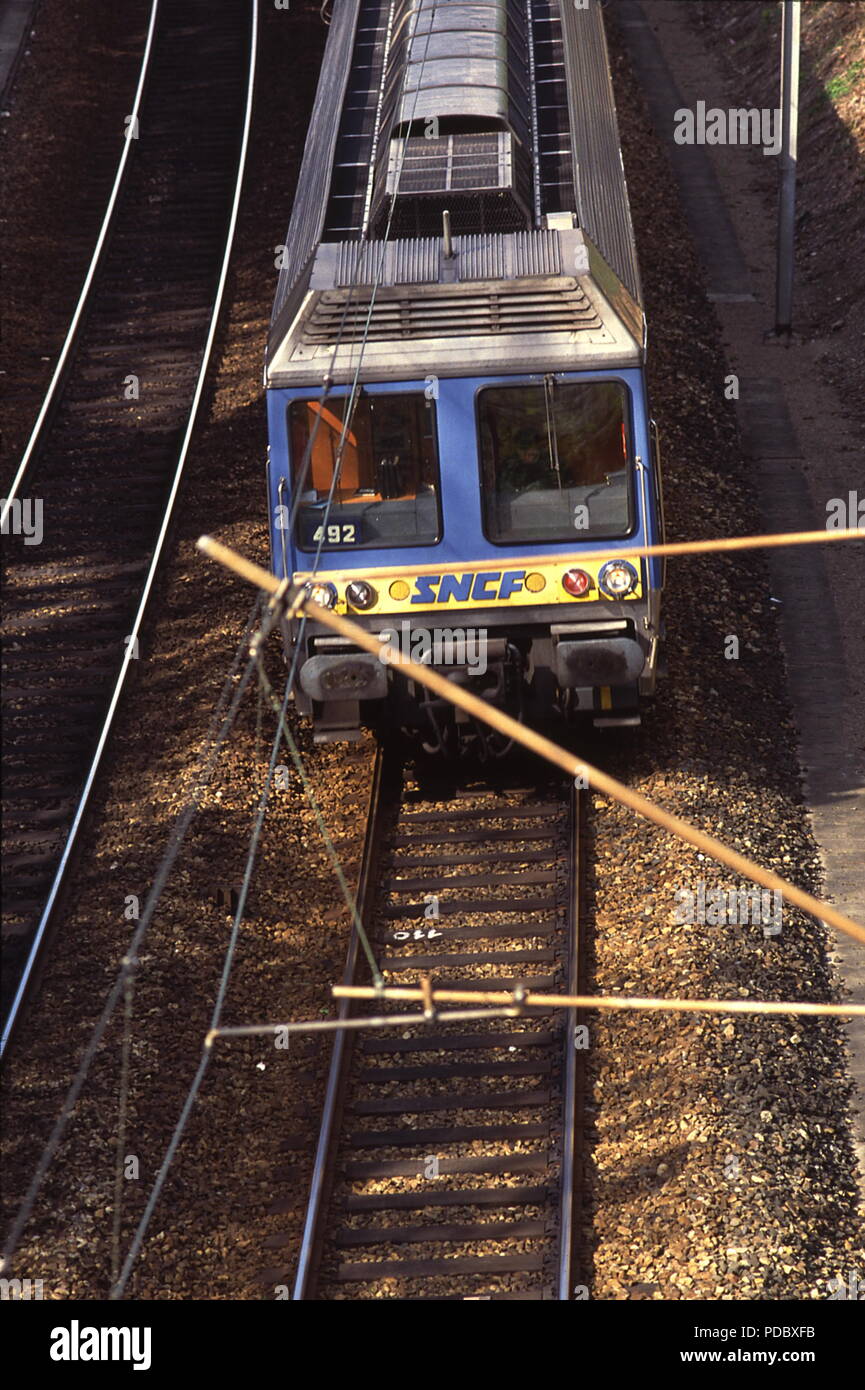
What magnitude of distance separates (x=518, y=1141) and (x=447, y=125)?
742cm

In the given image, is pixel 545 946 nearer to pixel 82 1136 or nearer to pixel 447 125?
pixel 82 1136

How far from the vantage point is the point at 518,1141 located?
30.3ft

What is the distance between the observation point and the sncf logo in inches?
446

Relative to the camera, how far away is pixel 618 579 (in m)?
11.4

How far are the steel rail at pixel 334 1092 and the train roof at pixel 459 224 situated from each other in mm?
3138

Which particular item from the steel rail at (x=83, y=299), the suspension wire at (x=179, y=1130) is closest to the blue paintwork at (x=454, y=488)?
the suspension wire at (x=179, y=1130)

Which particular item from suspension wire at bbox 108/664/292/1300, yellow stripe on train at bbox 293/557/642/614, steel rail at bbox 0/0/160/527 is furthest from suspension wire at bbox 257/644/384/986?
steel rail at bbox 0/0/160/527

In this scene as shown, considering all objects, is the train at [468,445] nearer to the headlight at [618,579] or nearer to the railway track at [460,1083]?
the headlight at [618,579]

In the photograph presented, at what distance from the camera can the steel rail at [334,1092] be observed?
8.42 m

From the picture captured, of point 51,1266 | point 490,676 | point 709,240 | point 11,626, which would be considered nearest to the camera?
point 51,1266

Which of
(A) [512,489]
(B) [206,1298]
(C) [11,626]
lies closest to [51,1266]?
(B) [206,1298]

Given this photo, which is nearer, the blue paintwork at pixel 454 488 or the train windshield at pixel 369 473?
the blue paintwork at pixel 454 488

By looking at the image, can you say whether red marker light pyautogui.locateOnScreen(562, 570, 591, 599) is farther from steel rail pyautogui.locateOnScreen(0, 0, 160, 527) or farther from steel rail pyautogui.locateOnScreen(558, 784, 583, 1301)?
steel rail pyautogui.locateOnScreen(0, 0, 160, 527)

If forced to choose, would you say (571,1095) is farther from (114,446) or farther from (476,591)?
(114,446)
